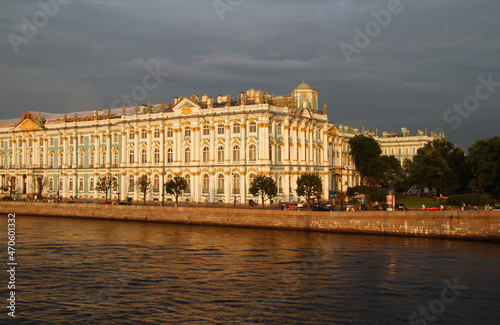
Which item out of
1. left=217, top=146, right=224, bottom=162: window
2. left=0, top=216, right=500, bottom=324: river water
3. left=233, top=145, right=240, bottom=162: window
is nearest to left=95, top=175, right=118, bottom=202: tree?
left=217, top=146, right=224, bottom=162: window

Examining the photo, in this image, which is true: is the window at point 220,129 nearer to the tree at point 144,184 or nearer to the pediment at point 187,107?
the pediment at point 187,107

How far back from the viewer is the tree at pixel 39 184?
241 feet

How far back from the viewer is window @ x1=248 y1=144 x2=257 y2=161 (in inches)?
2381

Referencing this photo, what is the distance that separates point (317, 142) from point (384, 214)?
29.8 m

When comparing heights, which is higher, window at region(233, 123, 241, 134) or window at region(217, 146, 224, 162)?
window at region(233, 123, 241, 134)

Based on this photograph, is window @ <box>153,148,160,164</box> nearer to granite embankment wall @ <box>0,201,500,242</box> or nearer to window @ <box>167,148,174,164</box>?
window @ <box>167,148,174,164</box>

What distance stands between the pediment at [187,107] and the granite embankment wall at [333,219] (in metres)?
15.3

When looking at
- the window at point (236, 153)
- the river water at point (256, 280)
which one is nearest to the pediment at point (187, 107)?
the window at point (236, 153)

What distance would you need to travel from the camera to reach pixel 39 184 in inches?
2904

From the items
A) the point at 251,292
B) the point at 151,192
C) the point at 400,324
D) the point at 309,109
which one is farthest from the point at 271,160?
the point at 400,324

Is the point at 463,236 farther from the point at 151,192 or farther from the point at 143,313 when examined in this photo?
the point at 151,192

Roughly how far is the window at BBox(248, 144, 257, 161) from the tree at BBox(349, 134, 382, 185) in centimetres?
3212

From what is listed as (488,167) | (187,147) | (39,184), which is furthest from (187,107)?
(488,167)

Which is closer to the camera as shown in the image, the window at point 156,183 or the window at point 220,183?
the window at point 220,183
